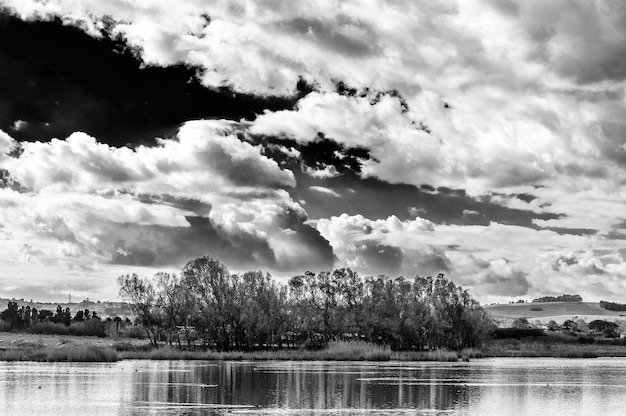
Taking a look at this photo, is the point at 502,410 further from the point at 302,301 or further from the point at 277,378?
the point at 302,301

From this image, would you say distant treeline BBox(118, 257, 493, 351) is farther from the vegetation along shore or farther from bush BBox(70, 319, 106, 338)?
bush BBox(70, 319, 106, 338)

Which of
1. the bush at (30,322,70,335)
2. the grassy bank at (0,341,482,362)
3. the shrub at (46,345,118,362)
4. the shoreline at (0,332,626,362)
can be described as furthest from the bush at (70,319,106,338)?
the shrub at (46,345,118,362)

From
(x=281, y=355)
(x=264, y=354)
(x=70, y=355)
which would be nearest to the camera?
(x=70, y=355)

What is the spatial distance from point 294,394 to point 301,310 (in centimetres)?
9251

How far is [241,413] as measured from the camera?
4059cm

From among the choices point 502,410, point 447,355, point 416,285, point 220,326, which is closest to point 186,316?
point 220,326

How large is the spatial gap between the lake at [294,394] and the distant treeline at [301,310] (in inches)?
1968

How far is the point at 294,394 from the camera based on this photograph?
52.6 metres

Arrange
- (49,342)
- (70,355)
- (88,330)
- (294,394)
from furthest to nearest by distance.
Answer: (88,330)
(49,342)
(70,355)
(294,394)

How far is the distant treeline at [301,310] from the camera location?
126000mm

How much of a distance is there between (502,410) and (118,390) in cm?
2579

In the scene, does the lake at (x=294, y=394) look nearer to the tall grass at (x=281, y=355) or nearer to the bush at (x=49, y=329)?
the tall grass at (x=281, y=355)

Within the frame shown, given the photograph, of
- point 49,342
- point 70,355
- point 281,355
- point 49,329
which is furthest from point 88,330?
point 70,355

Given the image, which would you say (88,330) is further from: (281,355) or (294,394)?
(294,394)
